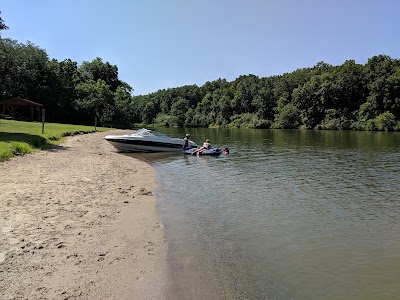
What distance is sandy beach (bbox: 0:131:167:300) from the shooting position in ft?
18.1

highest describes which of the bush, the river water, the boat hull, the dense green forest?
the dense green forest

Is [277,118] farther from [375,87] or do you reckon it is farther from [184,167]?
[184,167]

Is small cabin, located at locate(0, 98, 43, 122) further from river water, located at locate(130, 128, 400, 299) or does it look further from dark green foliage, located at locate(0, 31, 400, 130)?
river water, located at locate(130, 128, 400, 299)

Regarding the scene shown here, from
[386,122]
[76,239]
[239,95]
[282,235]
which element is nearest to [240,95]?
[239,95]

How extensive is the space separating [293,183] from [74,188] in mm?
9960

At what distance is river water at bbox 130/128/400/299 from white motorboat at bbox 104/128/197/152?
1198 cm

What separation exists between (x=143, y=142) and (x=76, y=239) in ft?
74.6

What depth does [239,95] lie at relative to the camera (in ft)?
468

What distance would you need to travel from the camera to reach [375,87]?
92.1 metres

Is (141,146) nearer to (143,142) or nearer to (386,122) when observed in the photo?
(143,142)

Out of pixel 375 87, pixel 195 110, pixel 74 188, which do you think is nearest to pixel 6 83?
pixel 74 188

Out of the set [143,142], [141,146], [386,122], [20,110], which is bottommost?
[141,146]

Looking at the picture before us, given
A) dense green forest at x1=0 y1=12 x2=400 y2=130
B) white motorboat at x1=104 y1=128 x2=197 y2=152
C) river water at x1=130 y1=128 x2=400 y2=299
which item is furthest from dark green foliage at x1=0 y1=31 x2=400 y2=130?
river water at x1=130 y1=128 x2=400 y2=299

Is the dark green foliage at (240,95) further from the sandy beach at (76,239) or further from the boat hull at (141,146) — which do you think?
the sandy beach at (76,239)
